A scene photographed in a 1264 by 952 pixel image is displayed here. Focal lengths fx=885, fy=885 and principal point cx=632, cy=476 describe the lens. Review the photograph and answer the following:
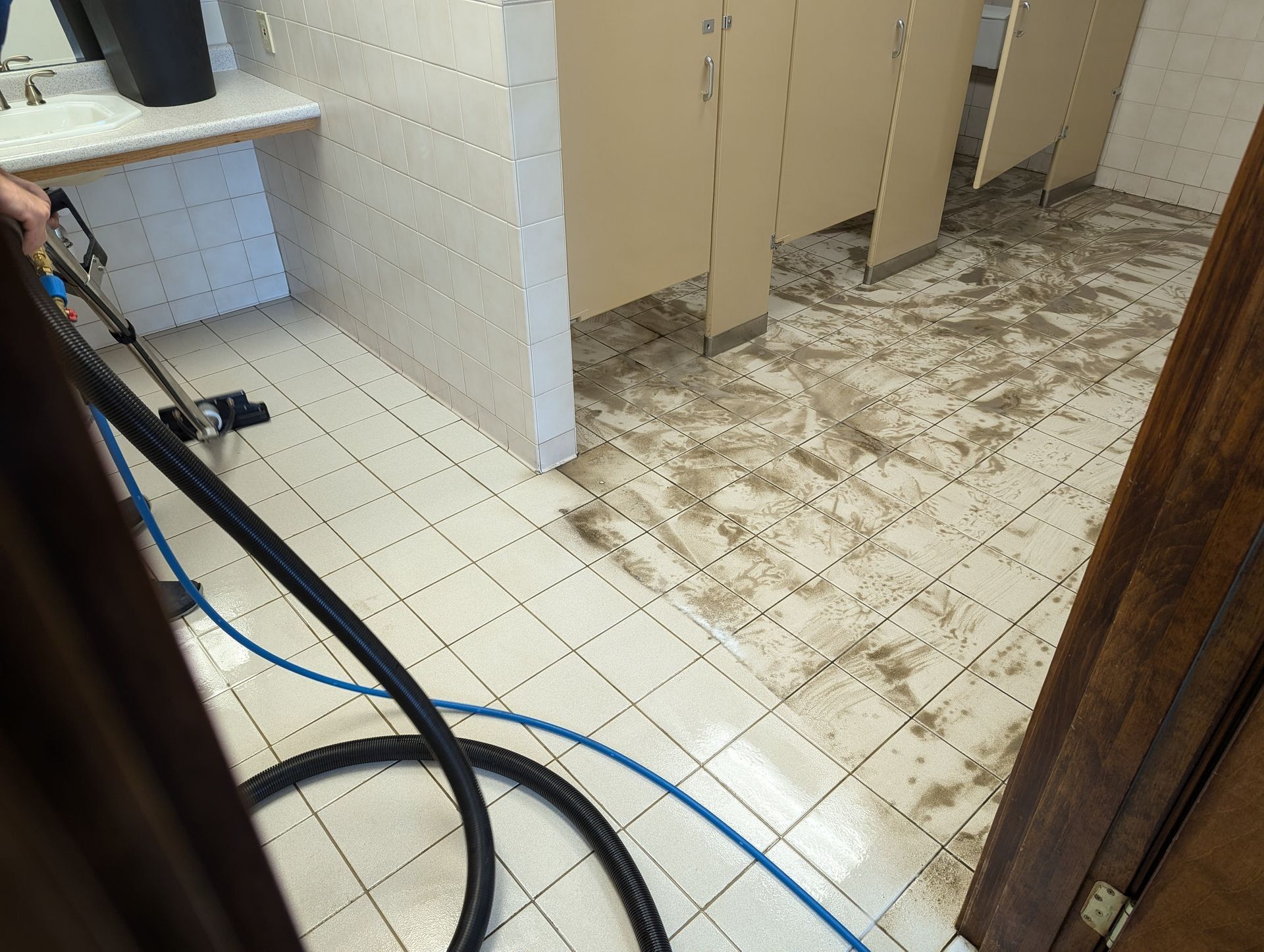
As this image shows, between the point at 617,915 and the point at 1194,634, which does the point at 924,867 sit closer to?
the point at 617,915

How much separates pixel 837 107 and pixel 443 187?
1545 mm

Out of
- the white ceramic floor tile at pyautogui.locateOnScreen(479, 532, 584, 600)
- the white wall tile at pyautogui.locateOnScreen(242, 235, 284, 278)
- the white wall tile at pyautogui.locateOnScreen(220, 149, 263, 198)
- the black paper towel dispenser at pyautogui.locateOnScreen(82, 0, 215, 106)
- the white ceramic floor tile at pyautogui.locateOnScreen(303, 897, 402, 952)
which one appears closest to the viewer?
the white ceramic floor tile at pyautogui.locateOnScreen(303, 897, 402, 952)

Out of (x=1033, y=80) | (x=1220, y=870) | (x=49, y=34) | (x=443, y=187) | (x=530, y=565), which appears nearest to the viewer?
(x=1220, y=870)

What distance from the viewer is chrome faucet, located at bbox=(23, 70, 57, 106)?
2.71 m

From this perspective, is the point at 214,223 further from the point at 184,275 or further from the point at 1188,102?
A: the point at 1188,102

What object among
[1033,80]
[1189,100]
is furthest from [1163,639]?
[1189,100]

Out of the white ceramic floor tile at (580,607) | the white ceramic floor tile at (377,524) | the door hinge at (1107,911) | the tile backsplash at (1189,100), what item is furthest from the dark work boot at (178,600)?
the tile backsplash at (1189,100)

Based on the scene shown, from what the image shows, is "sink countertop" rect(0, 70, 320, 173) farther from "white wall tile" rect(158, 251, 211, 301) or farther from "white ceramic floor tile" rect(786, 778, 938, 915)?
"white ceramic floor tile" rect(786, 778, 938, 915)

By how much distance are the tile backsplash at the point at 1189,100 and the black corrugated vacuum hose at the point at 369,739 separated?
439 centimetres

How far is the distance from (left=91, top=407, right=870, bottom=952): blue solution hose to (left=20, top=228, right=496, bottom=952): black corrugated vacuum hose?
0.49 meters

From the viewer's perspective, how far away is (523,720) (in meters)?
1.89

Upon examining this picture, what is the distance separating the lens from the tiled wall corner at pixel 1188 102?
4.07 metres

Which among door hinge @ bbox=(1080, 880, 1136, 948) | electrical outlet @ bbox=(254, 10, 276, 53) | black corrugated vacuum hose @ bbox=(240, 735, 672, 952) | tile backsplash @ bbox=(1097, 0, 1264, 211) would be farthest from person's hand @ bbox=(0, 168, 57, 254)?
tile backsplash @ bbox=(1097, 0, 1264, 211)

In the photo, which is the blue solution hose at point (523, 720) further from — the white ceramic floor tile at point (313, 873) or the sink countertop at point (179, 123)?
the sink countertop at point (179, 123)
